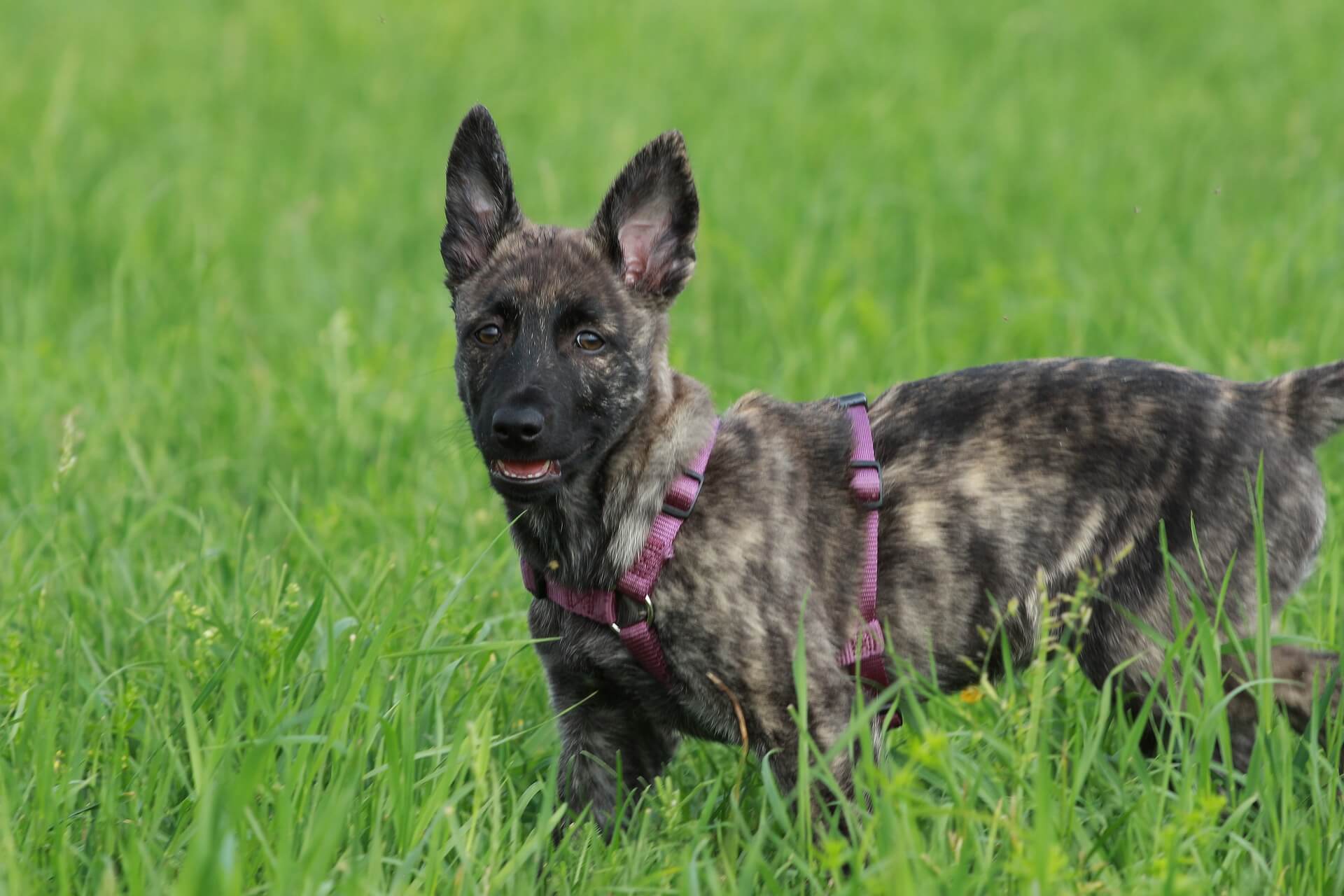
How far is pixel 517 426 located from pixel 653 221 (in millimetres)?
791

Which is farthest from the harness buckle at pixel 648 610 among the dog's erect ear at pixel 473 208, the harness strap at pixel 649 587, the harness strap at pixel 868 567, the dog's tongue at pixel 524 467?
the dog's erect ear at pixel 473 208

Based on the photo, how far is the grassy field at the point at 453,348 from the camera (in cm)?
277

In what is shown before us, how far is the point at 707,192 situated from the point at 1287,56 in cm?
641

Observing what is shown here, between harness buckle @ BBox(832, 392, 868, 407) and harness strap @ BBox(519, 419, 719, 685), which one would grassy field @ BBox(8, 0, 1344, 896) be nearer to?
Result: harness strap @ BBox(519, 419, 719, 685)

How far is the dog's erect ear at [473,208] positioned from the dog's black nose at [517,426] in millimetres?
714

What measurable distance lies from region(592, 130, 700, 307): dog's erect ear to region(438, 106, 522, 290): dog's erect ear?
27 centimetres

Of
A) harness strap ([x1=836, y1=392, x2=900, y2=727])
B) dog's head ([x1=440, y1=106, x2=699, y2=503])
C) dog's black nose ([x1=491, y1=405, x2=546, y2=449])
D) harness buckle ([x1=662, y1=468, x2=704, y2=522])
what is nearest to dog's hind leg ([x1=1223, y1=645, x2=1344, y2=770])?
harness strap ([x1=836, y1=392, x2=900, y2=727])

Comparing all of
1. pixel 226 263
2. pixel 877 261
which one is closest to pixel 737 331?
pixel 877 261

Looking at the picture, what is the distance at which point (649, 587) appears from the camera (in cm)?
326

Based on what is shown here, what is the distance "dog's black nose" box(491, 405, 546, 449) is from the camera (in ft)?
10.3

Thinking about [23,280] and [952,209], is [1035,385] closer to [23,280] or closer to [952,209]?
[952,209]

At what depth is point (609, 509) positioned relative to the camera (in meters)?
3.40

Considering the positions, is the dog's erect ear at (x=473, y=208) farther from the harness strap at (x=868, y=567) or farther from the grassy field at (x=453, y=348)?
the harness strap at (x=868, y=567)

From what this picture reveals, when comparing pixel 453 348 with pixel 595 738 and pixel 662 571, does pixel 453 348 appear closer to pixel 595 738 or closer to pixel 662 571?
pixel 595 738
